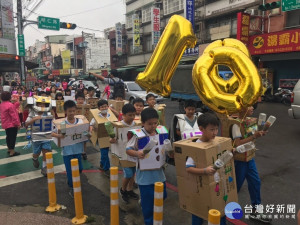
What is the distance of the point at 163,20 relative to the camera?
26.8 m

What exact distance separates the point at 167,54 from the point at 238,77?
40.6 inches

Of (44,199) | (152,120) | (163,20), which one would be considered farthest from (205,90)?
(163,20)

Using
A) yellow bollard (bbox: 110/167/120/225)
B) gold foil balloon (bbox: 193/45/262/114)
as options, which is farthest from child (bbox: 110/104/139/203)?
gold foil balloon (bbox: 193/45/262/114)

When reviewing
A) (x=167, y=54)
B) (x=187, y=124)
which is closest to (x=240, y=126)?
(x=187, y=124)

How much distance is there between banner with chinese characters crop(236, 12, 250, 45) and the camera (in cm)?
1664

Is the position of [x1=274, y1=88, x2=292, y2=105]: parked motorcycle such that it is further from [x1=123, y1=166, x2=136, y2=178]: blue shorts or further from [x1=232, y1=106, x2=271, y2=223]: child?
[x1=123, y1=166, x2=136, y2=178]: blue shorts

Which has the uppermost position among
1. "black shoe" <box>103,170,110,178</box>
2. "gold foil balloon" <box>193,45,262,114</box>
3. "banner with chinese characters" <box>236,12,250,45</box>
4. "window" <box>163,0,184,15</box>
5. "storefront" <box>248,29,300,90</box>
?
"window" <box>163,0,184,15</box>

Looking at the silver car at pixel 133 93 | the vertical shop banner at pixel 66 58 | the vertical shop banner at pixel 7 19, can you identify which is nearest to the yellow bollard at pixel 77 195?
the silver car at pixel 133 93

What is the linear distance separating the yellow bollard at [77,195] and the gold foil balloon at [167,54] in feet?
4.80

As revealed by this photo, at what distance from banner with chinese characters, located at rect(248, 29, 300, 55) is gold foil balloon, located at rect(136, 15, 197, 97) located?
45.0 feet

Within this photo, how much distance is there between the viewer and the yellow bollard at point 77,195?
3410mm

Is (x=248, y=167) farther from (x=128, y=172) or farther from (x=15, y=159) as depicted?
(x=15, y=159)

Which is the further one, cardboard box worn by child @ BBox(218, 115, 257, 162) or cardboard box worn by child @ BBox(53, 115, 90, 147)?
cardboard box worn by child @ BBox(53, 115, 90, 147)

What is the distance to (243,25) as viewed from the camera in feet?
55.8
